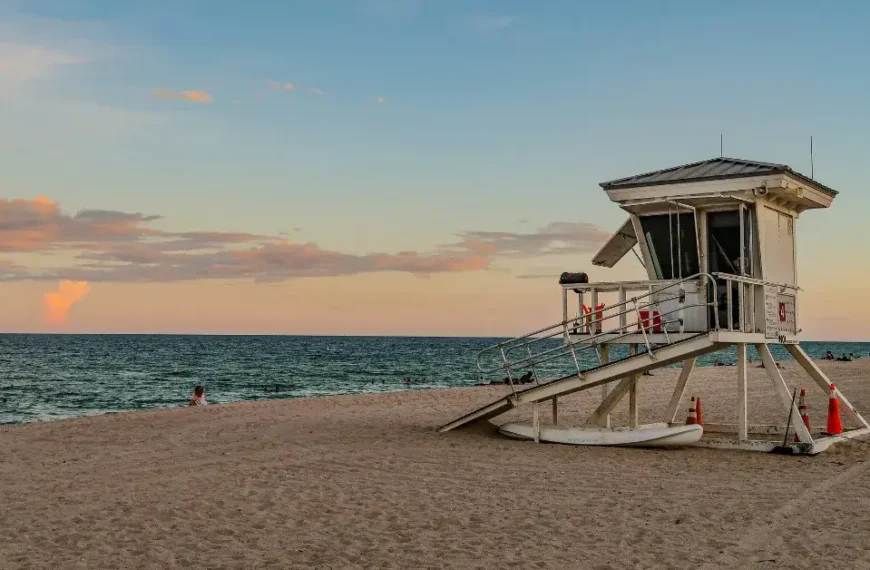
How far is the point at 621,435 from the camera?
1656 cm

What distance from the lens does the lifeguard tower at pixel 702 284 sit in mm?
16109

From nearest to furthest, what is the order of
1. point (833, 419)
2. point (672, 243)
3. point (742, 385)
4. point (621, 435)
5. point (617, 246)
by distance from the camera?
point (742, 385)
point (621, 435)
point (672, 243)
point (833, 419)
point (617, 246)

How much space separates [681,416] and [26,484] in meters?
18.2

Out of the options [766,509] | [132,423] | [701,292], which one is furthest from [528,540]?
[132,423]

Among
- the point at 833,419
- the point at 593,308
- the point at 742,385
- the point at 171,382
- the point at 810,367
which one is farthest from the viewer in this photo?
the point at 171,382

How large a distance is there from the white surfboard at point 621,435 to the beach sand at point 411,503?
29cm

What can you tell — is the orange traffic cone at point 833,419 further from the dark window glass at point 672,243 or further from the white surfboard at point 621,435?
the dark window glass at point 672,243

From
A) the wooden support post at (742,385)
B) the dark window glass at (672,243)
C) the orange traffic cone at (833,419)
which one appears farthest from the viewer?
the orange traffic cone at (833,419)

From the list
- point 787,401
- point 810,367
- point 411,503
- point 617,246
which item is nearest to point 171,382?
point 617,246

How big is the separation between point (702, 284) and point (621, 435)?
319 centimetres

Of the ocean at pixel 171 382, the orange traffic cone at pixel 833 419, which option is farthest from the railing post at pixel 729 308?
the ocean at pixel 171 382

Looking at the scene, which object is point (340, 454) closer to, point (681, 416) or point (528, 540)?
point (528, 540)

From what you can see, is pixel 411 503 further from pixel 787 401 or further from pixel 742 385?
pixel 787 401

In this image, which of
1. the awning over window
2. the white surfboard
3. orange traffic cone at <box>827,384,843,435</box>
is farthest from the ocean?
orange traffic cone at <box>827,384,843,435</box>
